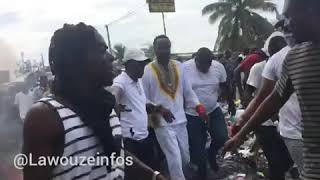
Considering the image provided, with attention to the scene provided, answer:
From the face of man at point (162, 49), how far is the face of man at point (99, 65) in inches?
146

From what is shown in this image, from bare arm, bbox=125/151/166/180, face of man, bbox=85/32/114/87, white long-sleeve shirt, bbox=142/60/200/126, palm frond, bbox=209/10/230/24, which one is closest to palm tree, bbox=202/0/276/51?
palm frond, bbox=209/10/230/24

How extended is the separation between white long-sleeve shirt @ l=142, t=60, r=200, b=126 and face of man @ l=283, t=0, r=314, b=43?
3.50m

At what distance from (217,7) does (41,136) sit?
41.0 meters

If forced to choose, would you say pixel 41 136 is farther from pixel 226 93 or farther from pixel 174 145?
pixel 226 93

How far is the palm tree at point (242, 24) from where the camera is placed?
133 feet

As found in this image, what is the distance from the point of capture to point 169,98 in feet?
20.5

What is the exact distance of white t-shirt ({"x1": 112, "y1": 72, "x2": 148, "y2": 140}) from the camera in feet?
19.4

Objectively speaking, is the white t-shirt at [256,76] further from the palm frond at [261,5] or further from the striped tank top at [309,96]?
the palm frond at [261,5]

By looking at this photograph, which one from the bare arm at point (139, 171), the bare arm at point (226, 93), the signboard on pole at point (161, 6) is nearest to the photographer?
the bare arm at point (139, 171)

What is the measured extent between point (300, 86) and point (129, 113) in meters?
3.36

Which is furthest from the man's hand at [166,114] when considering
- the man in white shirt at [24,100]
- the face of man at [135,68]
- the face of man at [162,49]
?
the man in white shirt at [24,100]

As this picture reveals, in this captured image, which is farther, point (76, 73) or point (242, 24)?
point (242, 24)

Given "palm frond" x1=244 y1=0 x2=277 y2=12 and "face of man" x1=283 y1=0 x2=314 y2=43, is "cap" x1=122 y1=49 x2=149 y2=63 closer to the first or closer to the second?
"face of man" x1=283 y1=0 x2=314 y2=43

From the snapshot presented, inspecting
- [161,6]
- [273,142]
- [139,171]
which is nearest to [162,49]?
[273,142]
